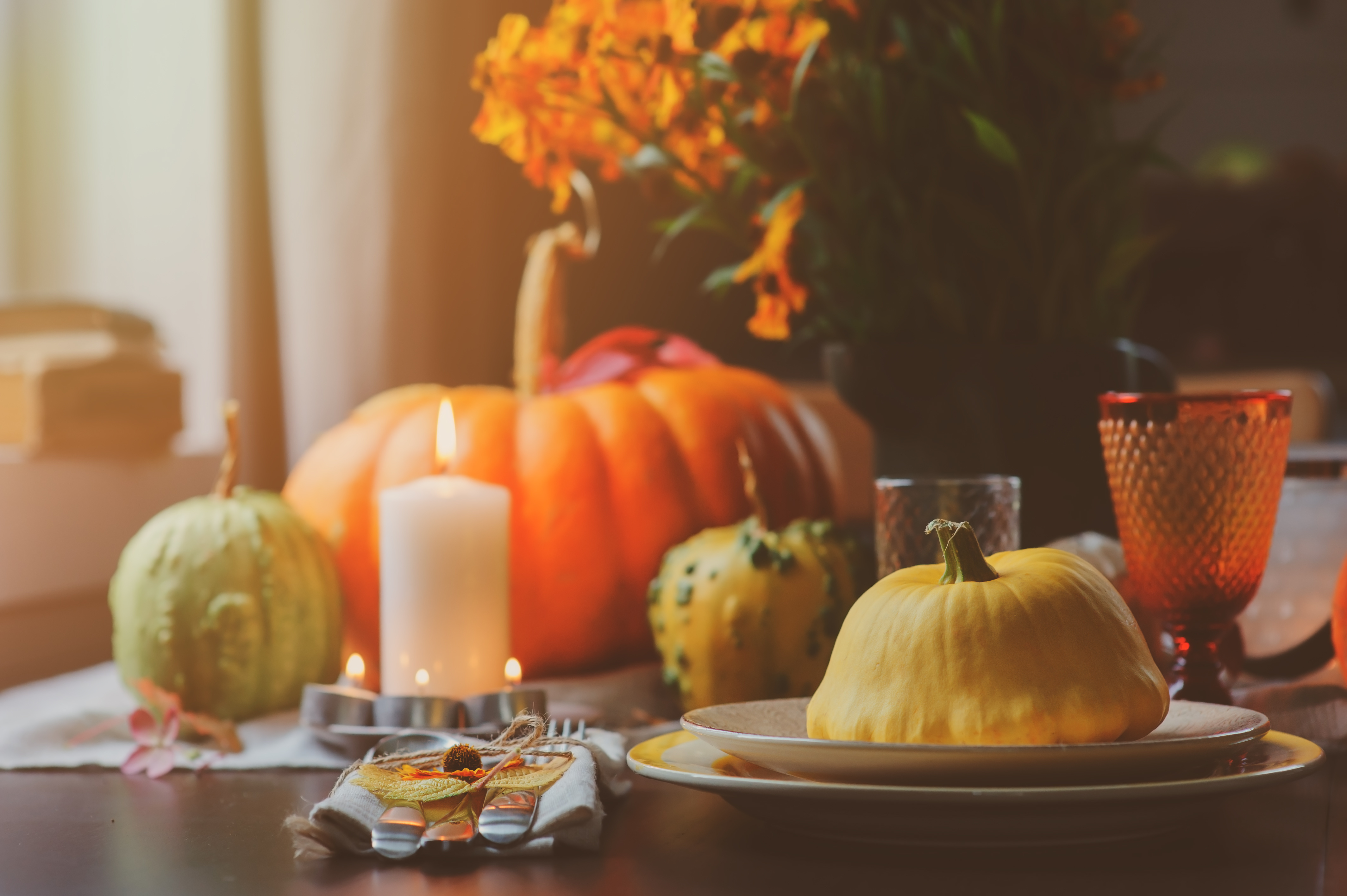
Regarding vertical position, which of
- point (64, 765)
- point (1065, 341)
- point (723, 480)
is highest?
point (1065, 341)

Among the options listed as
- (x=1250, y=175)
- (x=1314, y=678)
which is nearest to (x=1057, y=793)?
(x=1314, y=678)

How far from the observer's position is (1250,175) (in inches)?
130

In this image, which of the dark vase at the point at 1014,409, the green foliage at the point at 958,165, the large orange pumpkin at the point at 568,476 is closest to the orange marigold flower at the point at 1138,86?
the green foliage at the point at 958,165

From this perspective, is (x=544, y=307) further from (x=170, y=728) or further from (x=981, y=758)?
(x=981, y=758)

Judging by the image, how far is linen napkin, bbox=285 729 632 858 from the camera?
49 cm

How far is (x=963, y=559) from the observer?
501mm

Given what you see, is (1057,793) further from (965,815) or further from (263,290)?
(263,290)

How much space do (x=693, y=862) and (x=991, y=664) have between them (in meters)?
0.13

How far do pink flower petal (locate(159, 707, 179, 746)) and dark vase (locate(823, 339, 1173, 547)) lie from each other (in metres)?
0.46

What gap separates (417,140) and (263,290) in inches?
11.3

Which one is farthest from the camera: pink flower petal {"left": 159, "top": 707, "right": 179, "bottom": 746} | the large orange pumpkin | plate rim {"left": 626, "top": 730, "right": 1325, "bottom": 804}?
the large orange pumpkin

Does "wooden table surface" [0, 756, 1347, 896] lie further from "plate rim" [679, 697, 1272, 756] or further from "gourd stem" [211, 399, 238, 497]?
"gourd stem" [211, 399, 238, 497]

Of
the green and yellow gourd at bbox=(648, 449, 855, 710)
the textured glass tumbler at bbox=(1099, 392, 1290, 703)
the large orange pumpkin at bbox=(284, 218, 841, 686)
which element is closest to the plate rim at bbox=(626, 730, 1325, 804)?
the textured glass tumbler at bbox=(1099, 392, 1290, 703)

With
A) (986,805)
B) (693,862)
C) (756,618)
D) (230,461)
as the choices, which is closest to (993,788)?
(986,805)
